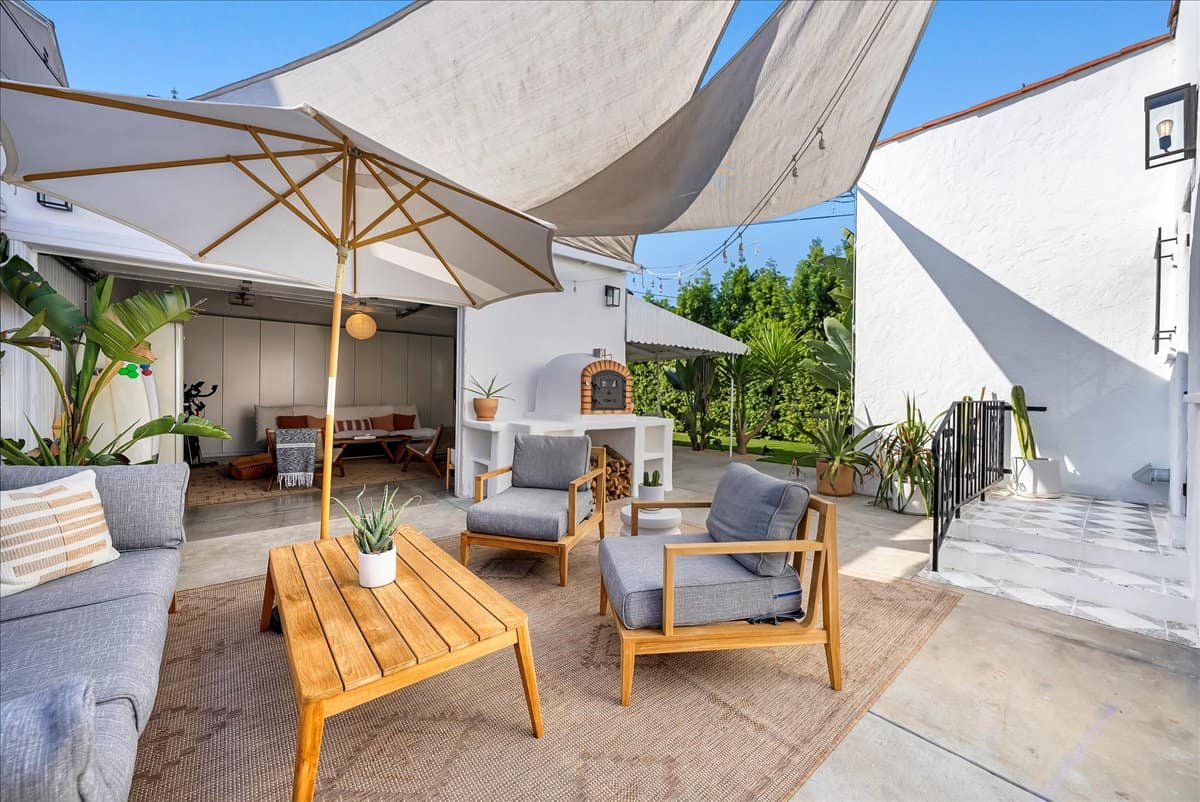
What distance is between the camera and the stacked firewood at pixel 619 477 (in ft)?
22.3

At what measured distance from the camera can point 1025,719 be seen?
7.54 ft

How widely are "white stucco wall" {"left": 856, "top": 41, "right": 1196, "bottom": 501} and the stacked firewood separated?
141 inches

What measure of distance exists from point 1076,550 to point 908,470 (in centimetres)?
196

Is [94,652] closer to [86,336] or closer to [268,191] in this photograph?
[268,191]

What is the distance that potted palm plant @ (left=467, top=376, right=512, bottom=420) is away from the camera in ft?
21.7

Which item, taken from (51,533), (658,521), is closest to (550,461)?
(658,521)

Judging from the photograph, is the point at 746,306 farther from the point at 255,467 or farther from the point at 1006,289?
the point at 255,467

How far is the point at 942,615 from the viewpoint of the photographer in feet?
10.9

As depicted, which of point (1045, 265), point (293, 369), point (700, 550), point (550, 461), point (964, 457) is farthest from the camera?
point (293, 369)

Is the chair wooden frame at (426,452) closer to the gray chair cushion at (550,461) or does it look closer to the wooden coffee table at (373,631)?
the gray chair cushion at (550,461)

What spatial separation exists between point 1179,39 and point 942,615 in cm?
609

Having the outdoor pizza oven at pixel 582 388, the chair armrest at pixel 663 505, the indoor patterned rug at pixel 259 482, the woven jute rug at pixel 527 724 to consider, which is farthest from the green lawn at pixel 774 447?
the woven jute rug at pixel 527 724

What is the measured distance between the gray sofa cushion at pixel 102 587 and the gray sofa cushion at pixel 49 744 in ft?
5.54

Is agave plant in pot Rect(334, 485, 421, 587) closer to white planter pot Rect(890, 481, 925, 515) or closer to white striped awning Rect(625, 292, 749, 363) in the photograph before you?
white planter pot Rect(890, 481, 925, 515)
